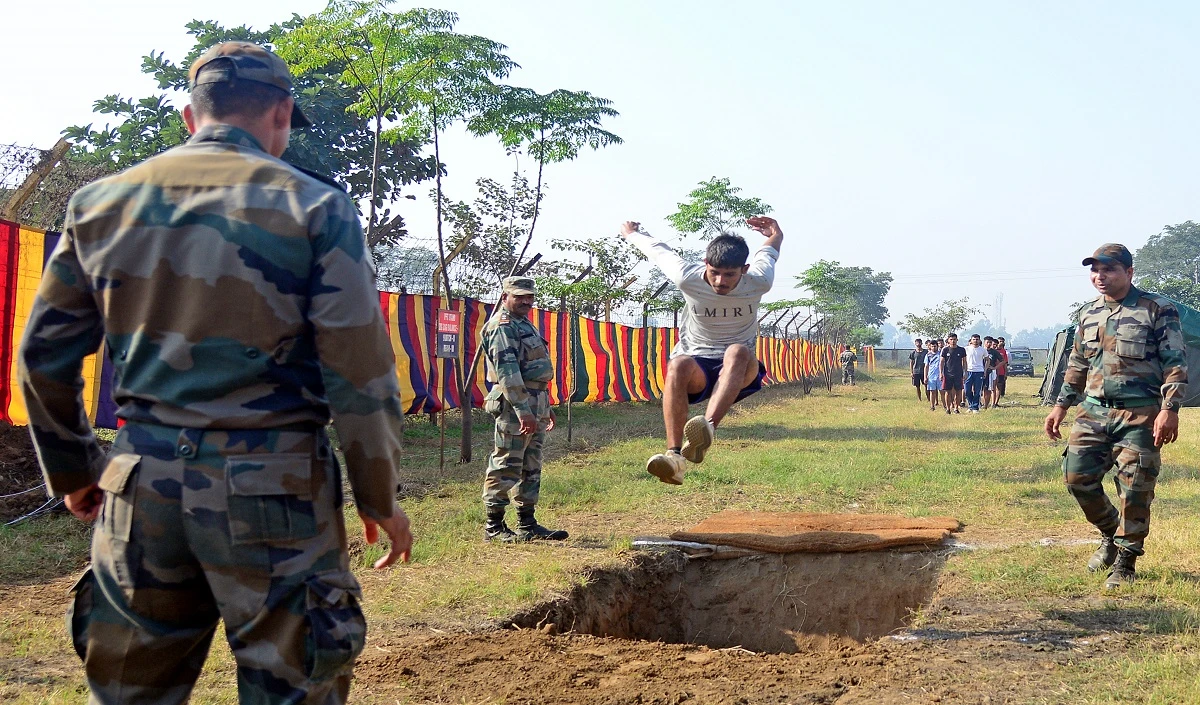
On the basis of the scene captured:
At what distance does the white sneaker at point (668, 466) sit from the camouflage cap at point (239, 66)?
350cm

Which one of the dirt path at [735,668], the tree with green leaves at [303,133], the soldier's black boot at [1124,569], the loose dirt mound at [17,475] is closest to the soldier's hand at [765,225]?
the dirt path at [735,668]

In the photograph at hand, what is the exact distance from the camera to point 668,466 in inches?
216

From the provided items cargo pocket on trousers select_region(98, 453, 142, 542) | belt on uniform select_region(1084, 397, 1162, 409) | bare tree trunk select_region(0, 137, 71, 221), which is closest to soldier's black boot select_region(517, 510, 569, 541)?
belt on uniform select_region(1084, 397, 1162, 409)

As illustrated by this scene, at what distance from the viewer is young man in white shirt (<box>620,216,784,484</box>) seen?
5570mm

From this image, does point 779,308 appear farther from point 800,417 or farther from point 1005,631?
point 1005,631

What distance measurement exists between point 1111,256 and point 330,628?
16.8 feet

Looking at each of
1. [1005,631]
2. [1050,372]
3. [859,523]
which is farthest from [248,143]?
[1050,372]

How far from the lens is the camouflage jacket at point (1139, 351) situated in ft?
18.1

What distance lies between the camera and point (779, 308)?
89.4 feet

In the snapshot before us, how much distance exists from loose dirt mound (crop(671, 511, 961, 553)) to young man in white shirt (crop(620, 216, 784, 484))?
4.21 feet

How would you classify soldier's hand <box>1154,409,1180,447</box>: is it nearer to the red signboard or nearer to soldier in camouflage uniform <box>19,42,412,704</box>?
soldier in camouflage uniform <box>19,42,412,704</box>

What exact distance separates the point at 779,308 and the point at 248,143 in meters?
25.6

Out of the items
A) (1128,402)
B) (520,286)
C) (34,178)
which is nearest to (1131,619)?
(1128,402)

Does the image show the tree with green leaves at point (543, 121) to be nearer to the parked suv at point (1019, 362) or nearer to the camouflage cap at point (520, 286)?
the camouflage cap at point (520, 286)
